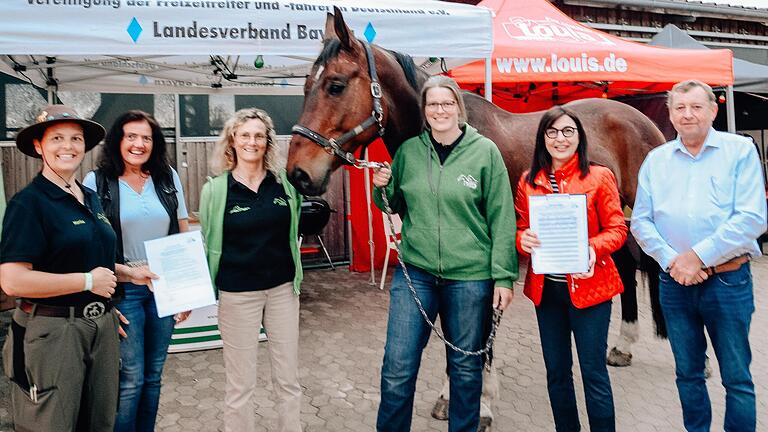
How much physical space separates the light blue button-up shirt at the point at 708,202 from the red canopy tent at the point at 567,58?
10.8 ft

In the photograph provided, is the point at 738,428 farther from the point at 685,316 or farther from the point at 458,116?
the point at 458,116

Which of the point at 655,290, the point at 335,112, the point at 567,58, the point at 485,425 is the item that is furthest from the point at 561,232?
the point at 567,58

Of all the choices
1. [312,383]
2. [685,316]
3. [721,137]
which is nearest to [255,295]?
[312,383]

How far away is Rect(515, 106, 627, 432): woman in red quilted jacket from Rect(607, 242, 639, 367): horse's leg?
1.89m

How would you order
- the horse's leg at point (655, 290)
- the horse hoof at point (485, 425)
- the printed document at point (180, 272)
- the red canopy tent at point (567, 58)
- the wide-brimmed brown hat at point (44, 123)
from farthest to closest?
1. the red canopy tent at point (567, 58)
2. the horse's leg at point (655, 290)
3. the horse hoof at point (485, 425)
4. the printed document at point (180, 272)
5. the wide-brimmed brown hat at point (44, 123)

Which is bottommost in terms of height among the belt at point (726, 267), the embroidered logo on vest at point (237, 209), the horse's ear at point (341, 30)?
the belt at point (726, 267)

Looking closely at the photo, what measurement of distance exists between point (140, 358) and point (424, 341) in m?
1.33

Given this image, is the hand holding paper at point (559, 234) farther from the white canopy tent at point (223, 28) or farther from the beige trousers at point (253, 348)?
the white canopy tent at point (223, 28)

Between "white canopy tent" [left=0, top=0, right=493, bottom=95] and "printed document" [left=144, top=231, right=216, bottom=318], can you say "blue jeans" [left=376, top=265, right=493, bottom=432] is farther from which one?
"white canopy tent" [left=0, top=0, right=493, bottom=95]

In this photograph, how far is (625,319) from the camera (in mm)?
4277

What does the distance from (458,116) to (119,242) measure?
1.66 meters

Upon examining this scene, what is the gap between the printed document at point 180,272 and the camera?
2443 millimetres

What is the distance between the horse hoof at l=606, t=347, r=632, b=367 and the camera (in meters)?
4.25

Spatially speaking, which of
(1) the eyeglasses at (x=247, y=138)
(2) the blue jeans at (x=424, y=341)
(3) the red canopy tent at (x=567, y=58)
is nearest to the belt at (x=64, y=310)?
(1) the eyeglasses at (x=247, y=138)
